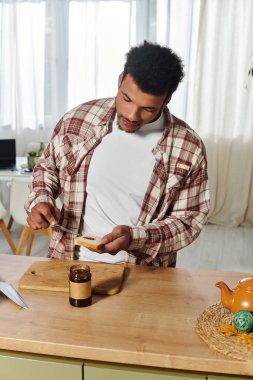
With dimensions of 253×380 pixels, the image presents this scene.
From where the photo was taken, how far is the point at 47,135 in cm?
476

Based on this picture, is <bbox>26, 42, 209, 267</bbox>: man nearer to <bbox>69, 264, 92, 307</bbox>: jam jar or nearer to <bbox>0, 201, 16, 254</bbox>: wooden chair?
<bbox>69, 264, 92, 307</bbox>: jam jar

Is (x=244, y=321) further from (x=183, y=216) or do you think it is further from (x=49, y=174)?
(x=49, y=174)

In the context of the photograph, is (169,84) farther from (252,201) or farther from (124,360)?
(252,201)

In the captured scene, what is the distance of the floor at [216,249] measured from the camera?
3.60 m

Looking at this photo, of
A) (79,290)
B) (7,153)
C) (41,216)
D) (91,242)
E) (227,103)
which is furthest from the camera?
(227,103)

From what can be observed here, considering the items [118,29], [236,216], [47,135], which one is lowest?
[236,216]

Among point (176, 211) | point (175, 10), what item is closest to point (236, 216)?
point (175, 10)

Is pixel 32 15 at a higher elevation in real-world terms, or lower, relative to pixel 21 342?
higher

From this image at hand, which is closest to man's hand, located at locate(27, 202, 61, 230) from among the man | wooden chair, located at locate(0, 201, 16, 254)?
the man

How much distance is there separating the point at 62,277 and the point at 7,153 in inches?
99.8

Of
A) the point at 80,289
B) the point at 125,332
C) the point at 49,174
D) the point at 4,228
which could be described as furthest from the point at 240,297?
the point at 4,228

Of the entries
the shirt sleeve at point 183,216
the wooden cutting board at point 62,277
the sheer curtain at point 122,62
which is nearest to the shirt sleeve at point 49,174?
the wooden cutting board at point 62,277

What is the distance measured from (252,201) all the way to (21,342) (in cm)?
366

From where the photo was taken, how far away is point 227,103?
14.2ft
